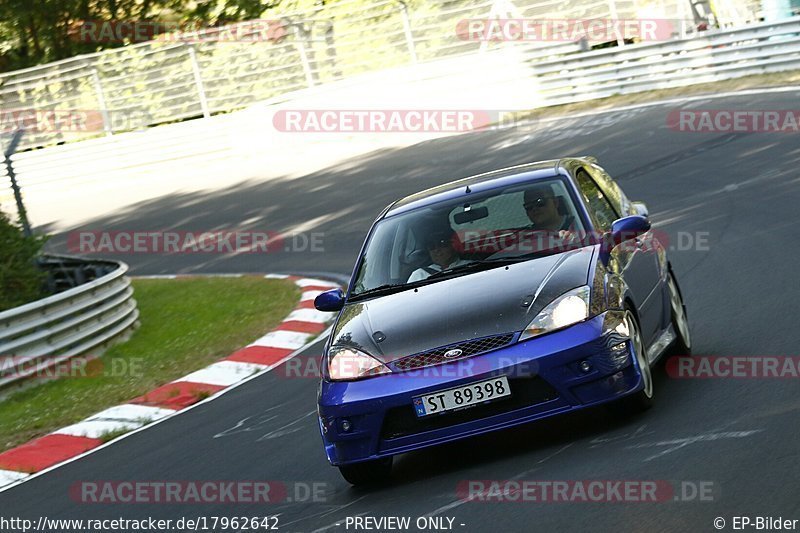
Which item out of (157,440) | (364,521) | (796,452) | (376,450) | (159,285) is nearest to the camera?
(796,452)

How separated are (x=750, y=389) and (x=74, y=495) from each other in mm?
4051

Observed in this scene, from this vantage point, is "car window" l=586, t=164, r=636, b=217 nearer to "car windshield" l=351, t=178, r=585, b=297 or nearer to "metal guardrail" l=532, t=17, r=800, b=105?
"car windshield" l=351, t=178, r=585, b=297

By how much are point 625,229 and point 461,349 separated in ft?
4.90

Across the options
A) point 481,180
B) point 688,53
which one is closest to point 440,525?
point 481,180

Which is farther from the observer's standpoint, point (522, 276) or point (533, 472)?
point (522, 276)

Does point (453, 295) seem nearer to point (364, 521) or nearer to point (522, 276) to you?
point (522, 276)

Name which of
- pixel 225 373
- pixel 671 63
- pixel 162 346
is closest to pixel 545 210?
pixel 225 373

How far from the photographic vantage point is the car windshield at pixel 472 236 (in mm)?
7223

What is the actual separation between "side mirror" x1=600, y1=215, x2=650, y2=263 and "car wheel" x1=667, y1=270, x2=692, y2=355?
83cm

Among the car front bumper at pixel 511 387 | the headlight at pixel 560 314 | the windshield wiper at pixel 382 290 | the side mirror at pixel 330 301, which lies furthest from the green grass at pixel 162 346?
the headlight at pixel 560 314

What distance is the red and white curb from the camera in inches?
377

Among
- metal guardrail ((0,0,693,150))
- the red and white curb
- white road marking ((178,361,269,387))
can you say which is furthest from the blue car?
metal guardrail ((0,0,693,150))

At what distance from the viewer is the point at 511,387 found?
245 inches

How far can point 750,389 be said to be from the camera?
695cm
